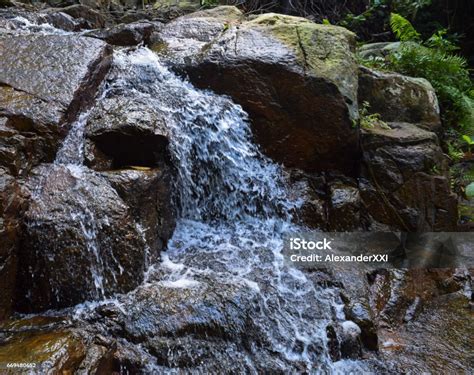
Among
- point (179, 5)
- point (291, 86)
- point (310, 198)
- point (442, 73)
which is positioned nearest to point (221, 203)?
Answer: point (310, 198)

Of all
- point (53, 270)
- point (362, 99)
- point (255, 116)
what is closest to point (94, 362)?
point (53, 270)

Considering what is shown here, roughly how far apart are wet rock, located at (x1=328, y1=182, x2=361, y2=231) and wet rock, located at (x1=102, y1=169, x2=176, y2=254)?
1.86 m

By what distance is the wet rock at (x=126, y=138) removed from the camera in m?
3.83

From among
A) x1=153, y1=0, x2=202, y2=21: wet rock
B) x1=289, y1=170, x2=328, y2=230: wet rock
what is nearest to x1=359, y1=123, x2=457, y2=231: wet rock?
x1=289, y1=170, x2=328, y2=230: wet rock

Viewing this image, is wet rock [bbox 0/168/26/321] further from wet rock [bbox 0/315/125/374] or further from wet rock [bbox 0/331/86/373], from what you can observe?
wet rock [bbox 0/331/86/373]

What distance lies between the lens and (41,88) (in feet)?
12.9

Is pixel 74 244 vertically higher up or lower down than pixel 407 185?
lower down

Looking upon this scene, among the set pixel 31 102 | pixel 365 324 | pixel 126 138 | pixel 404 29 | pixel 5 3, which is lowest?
pixel 365 324

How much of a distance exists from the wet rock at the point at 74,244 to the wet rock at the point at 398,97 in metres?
4.01

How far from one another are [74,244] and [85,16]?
6.07 m

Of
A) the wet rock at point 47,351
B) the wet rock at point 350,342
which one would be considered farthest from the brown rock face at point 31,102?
the wet rock at point 350,342

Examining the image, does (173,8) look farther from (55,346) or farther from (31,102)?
(55,346)

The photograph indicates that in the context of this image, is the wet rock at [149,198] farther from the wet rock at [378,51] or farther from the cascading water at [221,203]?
the wet rock at [378,51]

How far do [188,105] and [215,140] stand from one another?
1.75 ft
